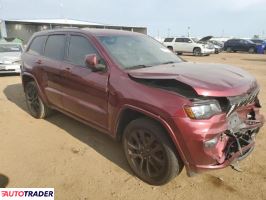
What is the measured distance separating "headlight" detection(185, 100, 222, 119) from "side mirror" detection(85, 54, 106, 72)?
1.43 meters

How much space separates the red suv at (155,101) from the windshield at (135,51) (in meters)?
0.02

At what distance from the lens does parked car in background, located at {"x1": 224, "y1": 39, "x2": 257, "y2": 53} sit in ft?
103

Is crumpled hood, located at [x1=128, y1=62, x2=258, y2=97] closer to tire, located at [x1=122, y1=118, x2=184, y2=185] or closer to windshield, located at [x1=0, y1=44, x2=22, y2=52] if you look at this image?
tire, located at [x1=122, y1=118, x2=184, y2=185]

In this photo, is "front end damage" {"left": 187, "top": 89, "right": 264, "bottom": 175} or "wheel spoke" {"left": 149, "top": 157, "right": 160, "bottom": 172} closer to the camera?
"front end damage" {"left": 187, "top": 89, "right": 264, "bottom": 175}

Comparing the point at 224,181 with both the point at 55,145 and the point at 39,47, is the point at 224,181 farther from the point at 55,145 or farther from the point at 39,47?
the point at 39,47

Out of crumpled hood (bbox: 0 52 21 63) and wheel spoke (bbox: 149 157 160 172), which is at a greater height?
wheel spoke (bbox: 149 157 160 172)

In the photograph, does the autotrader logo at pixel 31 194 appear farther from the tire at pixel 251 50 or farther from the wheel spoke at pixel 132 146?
the tire at pixel 251 50

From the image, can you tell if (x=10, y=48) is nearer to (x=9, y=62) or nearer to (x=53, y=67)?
→ (x=9, y=62)

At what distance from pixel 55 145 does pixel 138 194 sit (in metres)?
1.95

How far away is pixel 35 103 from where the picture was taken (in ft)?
19.8

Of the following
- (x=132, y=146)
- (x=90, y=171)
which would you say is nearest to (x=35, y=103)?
(x=90, y=171)

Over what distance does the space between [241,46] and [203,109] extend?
32147 mm

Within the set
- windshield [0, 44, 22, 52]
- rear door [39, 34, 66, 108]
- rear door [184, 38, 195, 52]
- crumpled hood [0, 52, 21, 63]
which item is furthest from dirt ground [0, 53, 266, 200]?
rear door [184, 38, 195, 52]

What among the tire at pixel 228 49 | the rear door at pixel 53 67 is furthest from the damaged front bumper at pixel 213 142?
the tire at pixel 228 49
